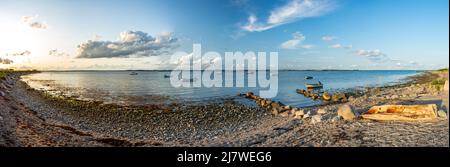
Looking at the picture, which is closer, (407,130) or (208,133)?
(407,130)

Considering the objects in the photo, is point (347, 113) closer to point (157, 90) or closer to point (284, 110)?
point (284, 110)

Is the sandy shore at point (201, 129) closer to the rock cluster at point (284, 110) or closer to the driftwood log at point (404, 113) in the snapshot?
the driftwood log at point (404, 113)

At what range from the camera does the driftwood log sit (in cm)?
1075

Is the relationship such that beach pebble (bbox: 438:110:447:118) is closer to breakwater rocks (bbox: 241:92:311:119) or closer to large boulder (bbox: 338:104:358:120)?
large boulder (bbox: 338:104:358:120)

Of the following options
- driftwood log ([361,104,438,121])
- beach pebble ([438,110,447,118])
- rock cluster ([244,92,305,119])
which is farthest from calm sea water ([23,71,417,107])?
beach pebble ([438,110,447,118])

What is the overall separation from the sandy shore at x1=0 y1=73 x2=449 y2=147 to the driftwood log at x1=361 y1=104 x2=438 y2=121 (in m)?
0.45

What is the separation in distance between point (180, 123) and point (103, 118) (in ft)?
16.7

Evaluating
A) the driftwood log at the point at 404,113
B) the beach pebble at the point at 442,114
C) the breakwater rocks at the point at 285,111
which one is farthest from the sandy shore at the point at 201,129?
the breakwater rocks at the point at 285,111

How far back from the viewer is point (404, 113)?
11.2 m

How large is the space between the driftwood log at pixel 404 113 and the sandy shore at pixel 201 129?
1.49 ft
